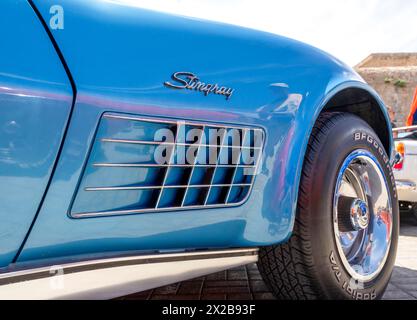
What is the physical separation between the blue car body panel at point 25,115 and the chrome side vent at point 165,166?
104mm

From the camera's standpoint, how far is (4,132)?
80cm

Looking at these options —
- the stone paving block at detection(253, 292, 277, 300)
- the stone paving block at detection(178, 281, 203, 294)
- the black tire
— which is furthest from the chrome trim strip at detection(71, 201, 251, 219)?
the stone paving block at detection(178, 281, 203, 294)

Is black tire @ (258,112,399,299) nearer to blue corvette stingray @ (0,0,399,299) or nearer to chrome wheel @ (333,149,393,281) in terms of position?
blue corvette stingray @ (0,0,399,299)

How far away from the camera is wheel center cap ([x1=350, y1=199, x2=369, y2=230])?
1.63 metres

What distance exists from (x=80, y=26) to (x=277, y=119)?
0.69m

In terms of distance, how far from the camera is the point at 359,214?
166 centimetres

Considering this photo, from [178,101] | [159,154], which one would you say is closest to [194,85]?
[178,101]

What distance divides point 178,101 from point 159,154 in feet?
0.53

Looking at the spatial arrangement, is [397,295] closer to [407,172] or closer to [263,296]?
[263,296]

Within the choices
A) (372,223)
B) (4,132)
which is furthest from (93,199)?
(372,223)

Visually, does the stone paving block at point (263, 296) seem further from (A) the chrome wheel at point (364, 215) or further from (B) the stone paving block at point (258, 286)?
(A) the chrome wheel at point (364, 215)

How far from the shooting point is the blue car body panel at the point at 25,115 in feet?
2.66

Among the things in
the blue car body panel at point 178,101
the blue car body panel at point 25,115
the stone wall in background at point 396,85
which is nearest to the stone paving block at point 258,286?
the blue car body panel at point 178,101

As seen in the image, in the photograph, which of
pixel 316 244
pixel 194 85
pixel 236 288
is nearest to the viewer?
pixel 194 85
